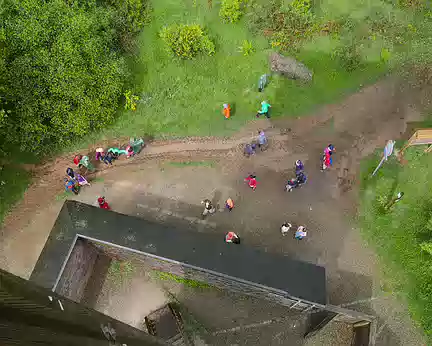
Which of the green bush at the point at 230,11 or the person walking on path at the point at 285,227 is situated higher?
the green bush at the point at 230,11

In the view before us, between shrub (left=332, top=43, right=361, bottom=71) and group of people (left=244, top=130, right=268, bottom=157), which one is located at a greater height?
shrub (left=332, top=43, right=361, bottom=71)

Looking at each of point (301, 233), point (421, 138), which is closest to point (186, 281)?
point (301, 233)

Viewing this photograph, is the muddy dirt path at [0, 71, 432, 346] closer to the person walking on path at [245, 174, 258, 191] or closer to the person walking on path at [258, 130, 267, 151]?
the person walking on path at [245, 174, 258, 191]

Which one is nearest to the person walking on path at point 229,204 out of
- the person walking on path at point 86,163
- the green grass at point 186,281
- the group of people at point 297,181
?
the group of people at point 297,181

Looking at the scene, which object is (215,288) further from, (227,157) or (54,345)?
(54,345)

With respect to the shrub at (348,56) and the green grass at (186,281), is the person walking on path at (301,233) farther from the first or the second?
the shrub at (348,56)

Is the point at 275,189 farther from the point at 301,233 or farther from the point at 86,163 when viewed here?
the point at 86,163

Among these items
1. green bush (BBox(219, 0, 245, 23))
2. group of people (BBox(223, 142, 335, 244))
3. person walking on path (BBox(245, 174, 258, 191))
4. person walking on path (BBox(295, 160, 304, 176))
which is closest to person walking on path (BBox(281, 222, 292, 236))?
group of people (BBox(223, 142, 335, 244))
